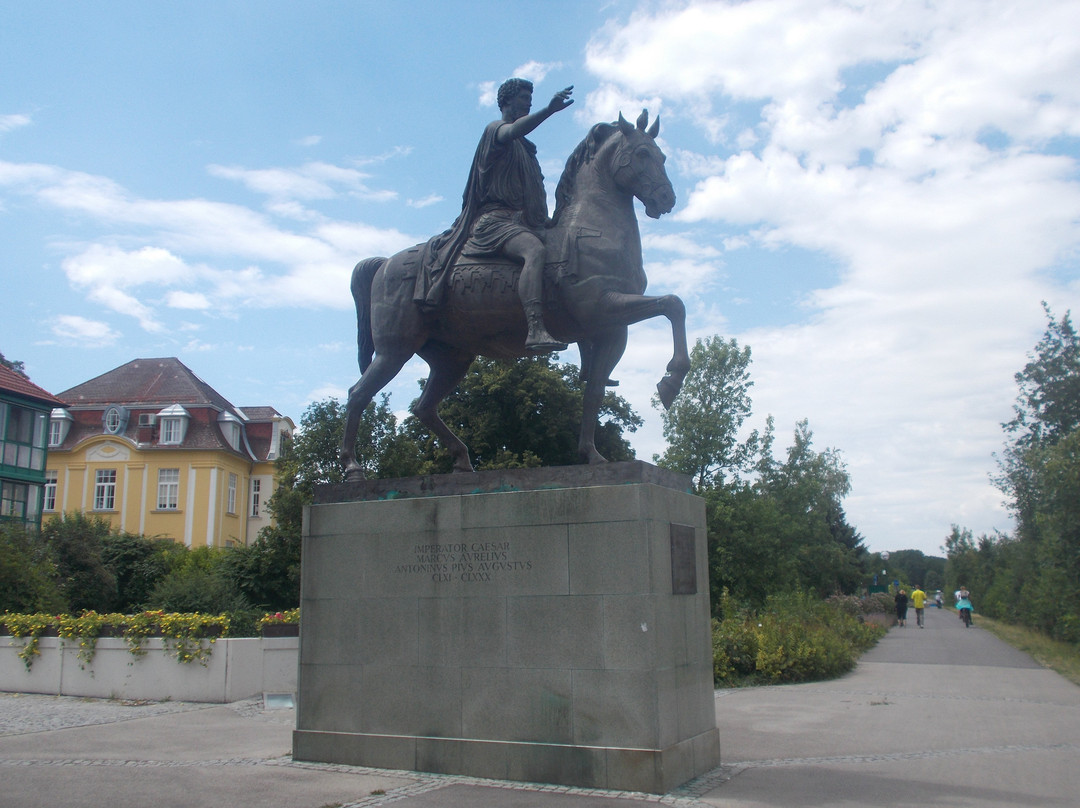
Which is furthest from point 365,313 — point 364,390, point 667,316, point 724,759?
point 724,759

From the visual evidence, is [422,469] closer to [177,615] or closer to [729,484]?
[729,484]

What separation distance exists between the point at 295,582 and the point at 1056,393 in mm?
32776

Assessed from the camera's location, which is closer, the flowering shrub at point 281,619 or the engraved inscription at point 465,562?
the engraved inscription at point 465,562

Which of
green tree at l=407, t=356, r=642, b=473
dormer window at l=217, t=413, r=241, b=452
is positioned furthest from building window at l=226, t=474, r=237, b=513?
green tree at l=407, t=356, r=642, b=473

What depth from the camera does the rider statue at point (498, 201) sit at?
8773mm

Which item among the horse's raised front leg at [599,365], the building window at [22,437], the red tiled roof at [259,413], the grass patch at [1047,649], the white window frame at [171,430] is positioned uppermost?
the red tiled roof at [259,413]

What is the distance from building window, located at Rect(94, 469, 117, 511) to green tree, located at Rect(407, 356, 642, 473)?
24609 mm

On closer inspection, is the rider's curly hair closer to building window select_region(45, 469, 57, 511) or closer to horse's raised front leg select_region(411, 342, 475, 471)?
horse's raised front leg select_region(411, 342, 475, 471)

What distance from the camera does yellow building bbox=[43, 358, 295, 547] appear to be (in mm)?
50375

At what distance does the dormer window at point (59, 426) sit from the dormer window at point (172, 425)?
5935 mm

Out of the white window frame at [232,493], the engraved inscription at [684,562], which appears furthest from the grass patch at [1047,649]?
the white window frame at [232,493]

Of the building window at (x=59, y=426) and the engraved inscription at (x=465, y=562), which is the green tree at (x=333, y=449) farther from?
the engraved inscription at (x=465, y=562)

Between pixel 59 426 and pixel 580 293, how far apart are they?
172 ft

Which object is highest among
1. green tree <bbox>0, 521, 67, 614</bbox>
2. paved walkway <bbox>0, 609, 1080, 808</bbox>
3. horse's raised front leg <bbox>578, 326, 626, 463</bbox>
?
horse's raised front leg <bbox>578, 326, 626, 463</bbox>
